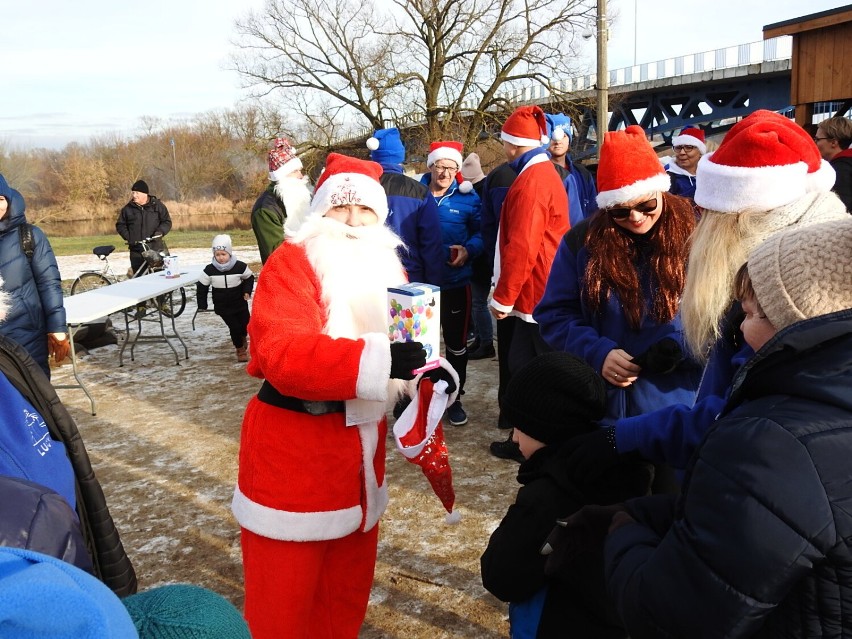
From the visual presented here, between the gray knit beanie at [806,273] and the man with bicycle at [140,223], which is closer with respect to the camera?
the gray knit beanie at [806,273]

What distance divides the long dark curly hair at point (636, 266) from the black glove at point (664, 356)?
17 cm

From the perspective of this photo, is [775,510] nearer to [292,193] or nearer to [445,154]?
[292,193]

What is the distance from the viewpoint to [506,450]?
4137mm

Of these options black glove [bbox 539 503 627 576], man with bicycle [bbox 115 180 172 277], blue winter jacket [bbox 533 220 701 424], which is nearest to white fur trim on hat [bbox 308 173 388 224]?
blue winter jacket [bbox 533 220 701 424]

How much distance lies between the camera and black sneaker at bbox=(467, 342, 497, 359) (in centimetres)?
642

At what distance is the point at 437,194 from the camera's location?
214 inches

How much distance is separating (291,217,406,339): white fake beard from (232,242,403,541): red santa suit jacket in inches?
1.6

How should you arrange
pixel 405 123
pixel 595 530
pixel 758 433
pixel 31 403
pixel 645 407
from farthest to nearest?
pixel 405 123
pixel 645 407
pixel 31 403
pixel 595 530
pixel 758 433

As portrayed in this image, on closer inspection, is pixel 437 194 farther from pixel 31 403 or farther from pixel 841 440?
pixel 841 440

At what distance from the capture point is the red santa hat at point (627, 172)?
221cm

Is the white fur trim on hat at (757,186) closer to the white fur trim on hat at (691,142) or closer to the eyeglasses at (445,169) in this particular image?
the eyeglasses at (445,169)

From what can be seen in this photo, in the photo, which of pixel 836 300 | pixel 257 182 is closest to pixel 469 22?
pixel 257 182

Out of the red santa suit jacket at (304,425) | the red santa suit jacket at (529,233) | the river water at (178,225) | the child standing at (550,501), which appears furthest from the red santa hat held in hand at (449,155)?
the river water at (178,225)

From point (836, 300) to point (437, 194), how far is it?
458 cm
